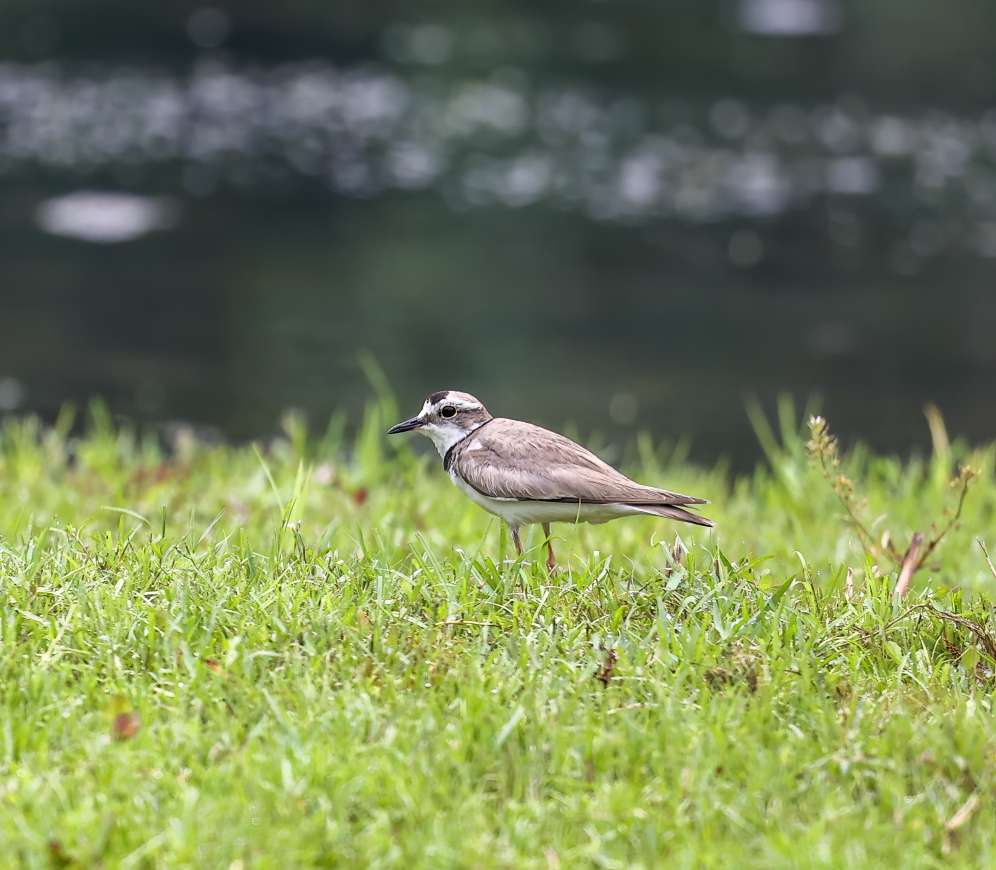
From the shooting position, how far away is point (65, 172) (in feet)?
58.6

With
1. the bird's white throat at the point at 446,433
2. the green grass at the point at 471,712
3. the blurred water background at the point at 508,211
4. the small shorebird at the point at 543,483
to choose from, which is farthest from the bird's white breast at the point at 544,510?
the blurred water background at the point at 508,211

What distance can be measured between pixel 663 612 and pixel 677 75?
19.7m

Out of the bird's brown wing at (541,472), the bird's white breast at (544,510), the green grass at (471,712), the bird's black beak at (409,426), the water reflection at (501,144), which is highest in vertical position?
the water reflection at (501,144)

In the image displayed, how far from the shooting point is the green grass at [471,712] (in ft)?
10.8

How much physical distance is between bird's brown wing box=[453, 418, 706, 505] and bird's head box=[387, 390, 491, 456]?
0.16 metres

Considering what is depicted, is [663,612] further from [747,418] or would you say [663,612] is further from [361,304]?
[361,304]

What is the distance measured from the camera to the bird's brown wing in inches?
182

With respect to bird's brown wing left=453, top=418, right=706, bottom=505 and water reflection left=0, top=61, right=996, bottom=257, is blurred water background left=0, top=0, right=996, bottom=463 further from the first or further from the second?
bird's brown wing left=453, top=418, right=706, bottom=505

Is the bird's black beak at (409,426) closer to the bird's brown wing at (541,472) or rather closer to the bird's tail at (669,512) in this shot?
the bird's brown wing at (541,472)

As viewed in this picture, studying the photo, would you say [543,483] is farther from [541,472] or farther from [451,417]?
[451,417]

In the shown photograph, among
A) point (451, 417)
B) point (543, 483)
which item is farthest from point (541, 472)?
point (451, 417)

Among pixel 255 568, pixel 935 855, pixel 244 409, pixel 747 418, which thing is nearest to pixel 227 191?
pixel 244 409

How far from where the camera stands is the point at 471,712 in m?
3.63

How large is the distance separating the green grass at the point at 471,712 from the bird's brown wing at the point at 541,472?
207 millimetres
